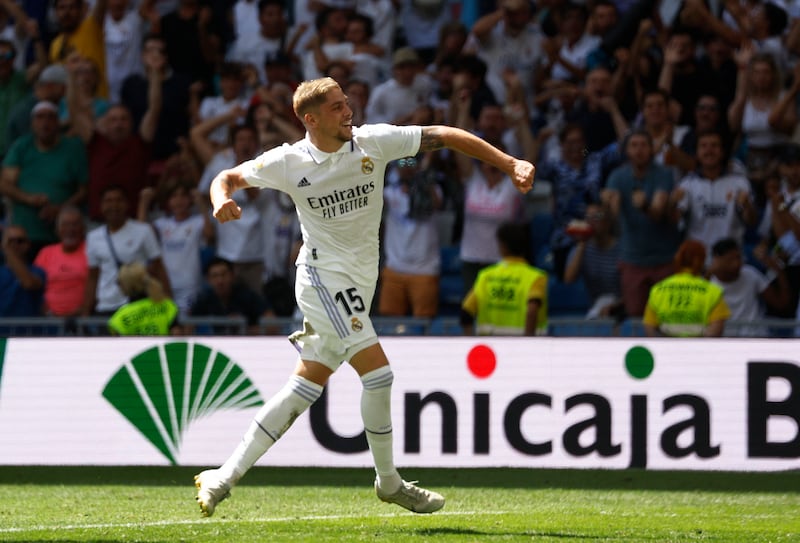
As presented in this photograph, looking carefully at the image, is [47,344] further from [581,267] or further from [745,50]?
[745,50]

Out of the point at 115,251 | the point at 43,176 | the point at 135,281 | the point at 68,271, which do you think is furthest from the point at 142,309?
the point at 43,176

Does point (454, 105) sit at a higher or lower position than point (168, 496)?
higher

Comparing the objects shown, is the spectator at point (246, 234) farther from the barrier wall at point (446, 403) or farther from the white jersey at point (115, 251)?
the barrier wall at point (446, 403)

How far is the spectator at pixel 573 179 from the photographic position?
13.5 meters

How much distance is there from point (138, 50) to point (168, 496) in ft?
26.9

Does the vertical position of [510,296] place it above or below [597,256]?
below

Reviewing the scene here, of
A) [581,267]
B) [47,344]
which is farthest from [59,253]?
[581,267]

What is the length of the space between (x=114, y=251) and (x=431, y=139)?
6.73m

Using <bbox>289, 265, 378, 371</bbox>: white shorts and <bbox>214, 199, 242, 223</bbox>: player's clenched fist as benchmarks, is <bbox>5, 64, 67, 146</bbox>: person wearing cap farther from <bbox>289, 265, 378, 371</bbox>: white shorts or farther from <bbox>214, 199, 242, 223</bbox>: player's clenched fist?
<bbox>214, 199, 242, 223</bbox>: player's clenched fist

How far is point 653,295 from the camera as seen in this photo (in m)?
11.7

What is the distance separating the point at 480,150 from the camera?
24.3 feet

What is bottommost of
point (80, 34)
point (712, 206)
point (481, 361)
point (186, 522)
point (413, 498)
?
point (186, 522)

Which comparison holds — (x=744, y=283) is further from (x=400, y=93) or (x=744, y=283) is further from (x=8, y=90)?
(x=8, y=90)

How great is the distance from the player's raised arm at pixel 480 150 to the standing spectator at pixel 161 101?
8343mm
